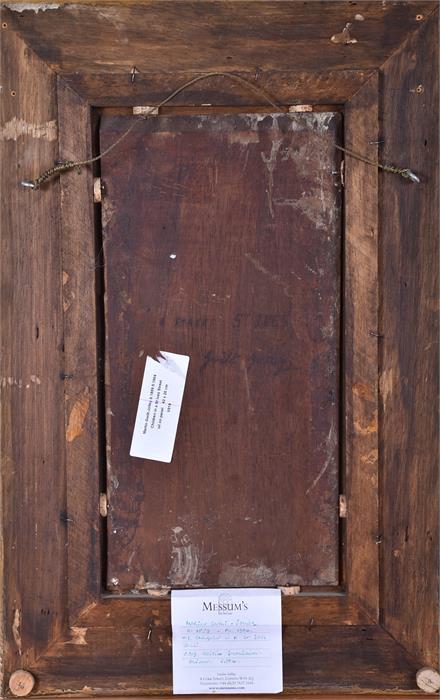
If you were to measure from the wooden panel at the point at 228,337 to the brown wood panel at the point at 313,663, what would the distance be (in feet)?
0.31

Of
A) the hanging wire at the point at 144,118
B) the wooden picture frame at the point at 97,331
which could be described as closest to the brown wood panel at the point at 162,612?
the wooden picture frame at the point at 97,331

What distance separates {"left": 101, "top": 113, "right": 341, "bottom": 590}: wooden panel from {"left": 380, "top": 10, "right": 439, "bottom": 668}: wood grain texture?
9 cm

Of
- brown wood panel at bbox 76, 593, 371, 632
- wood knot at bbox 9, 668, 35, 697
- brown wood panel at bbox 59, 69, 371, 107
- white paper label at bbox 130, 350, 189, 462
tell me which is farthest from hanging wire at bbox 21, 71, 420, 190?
wood knot at bbox 9, 668, 35, 697

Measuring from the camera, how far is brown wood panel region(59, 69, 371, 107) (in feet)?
3.76

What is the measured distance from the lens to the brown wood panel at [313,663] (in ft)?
3.86

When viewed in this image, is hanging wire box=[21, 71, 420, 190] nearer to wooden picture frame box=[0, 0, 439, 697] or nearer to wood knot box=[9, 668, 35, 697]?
wooden picture frame box=[0, 0, 439, 697]

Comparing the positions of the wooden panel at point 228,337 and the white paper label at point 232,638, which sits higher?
the wooden panel at point 228,337

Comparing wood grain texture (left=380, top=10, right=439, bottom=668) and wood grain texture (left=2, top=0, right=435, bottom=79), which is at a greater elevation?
wood grain texture (left=2, top=0, right=435, bottom=79)

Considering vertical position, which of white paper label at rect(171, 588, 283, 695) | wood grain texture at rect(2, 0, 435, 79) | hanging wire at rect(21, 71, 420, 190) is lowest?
white paper label at rect(171, 588, 283, 695)

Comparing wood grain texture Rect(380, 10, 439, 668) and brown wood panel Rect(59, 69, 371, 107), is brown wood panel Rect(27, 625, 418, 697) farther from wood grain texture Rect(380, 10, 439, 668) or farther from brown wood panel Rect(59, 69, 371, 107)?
brown wood panel Rect(59, 69, 371, 107)

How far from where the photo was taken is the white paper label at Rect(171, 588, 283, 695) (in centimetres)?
117

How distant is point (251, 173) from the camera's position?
3.81 ft

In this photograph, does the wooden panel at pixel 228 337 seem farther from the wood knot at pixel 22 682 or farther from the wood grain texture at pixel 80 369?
the wood knot at pixel 22 682

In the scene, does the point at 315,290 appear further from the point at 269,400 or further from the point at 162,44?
the point at 162,44
